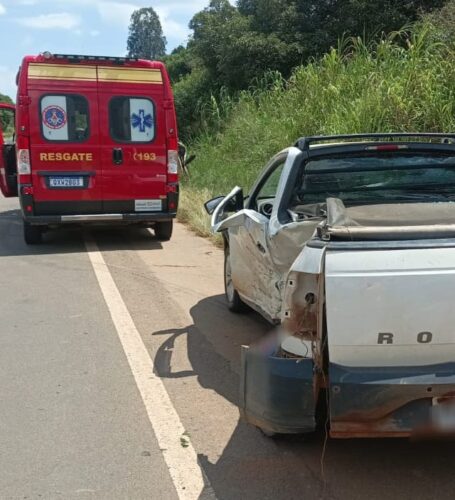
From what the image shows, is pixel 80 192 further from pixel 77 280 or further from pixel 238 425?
pixel 238 425

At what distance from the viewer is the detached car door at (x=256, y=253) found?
4.48 metres

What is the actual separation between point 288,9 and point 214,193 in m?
9.52

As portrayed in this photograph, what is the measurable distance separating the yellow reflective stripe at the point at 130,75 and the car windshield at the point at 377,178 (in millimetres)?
5832

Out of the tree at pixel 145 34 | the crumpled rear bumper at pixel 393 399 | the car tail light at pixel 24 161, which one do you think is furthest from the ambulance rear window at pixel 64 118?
the tree at pixel 145 34

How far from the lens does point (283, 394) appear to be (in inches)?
118

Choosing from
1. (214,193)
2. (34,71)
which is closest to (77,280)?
(34,71)

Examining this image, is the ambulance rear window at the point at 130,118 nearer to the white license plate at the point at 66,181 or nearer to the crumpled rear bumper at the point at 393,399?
the white license plate at the point at 66,181

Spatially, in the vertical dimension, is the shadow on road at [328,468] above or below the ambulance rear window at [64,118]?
below

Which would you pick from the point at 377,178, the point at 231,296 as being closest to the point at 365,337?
the point at 377,178

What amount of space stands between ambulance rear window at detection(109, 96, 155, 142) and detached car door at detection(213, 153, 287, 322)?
4.48 metres

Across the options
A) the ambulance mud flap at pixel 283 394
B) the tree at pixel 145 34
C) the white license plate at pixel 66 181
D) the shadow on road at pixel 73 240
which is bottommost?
the shadow on road at pixel 73 240

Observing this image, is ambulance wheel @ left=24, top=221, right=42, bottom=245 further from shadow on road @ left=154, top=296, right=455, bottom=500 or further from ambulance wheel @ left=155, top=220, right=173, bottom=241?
shadow on road @ left=154, top=296, right=455, bottom=500

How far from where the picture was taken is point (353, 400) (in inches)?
111

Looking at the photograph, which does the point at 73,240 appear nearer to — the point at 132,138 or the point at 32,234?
the point at 32,234
